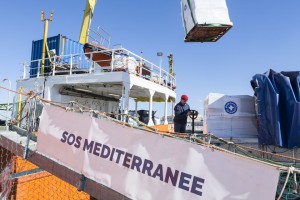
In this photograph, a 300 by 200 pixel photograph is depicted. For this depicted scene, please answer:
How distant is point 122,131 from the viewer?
3502 millimetres

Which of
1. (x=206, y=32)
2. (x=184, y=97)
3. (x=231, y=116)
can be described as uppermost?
(x=206, y=32)

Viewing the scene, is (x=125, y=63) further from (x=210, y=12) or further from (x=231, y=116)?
(x=231, y=116)

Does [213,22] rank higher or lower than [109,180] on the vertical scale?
higher

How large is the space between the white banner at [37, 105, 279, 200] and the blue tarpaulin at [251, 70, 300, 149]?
3343 millimetres

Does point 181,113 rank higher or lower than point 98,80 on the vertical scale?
lower

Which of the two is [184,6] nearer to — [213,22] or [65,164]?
[213,22]

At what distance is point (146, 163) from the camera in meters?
3.23

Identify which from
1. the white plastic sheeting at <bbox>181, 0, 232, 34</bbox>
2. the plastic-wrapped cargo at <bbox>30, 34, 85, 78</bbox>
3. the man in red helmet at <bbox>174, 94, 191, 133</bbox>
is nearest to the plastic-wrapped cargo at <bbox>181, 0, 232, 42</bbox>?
the white plastic sheeting at <bbox>181, 0, 232, 34</bbox>

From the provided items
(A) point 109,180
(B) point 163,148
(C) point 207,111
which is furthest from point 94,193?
(C) point 207,111

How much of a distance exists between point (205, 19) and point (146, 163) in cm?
496

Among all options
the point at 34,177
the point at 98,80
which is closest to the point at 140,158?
the point at 34,177

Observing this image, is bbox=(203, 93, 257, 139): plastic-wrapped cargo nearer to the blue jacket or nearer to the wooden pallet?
the blue jacket

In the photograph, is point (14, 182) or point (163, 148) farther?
point (14, 182)

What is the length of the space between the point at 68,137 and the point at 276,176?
294cm
